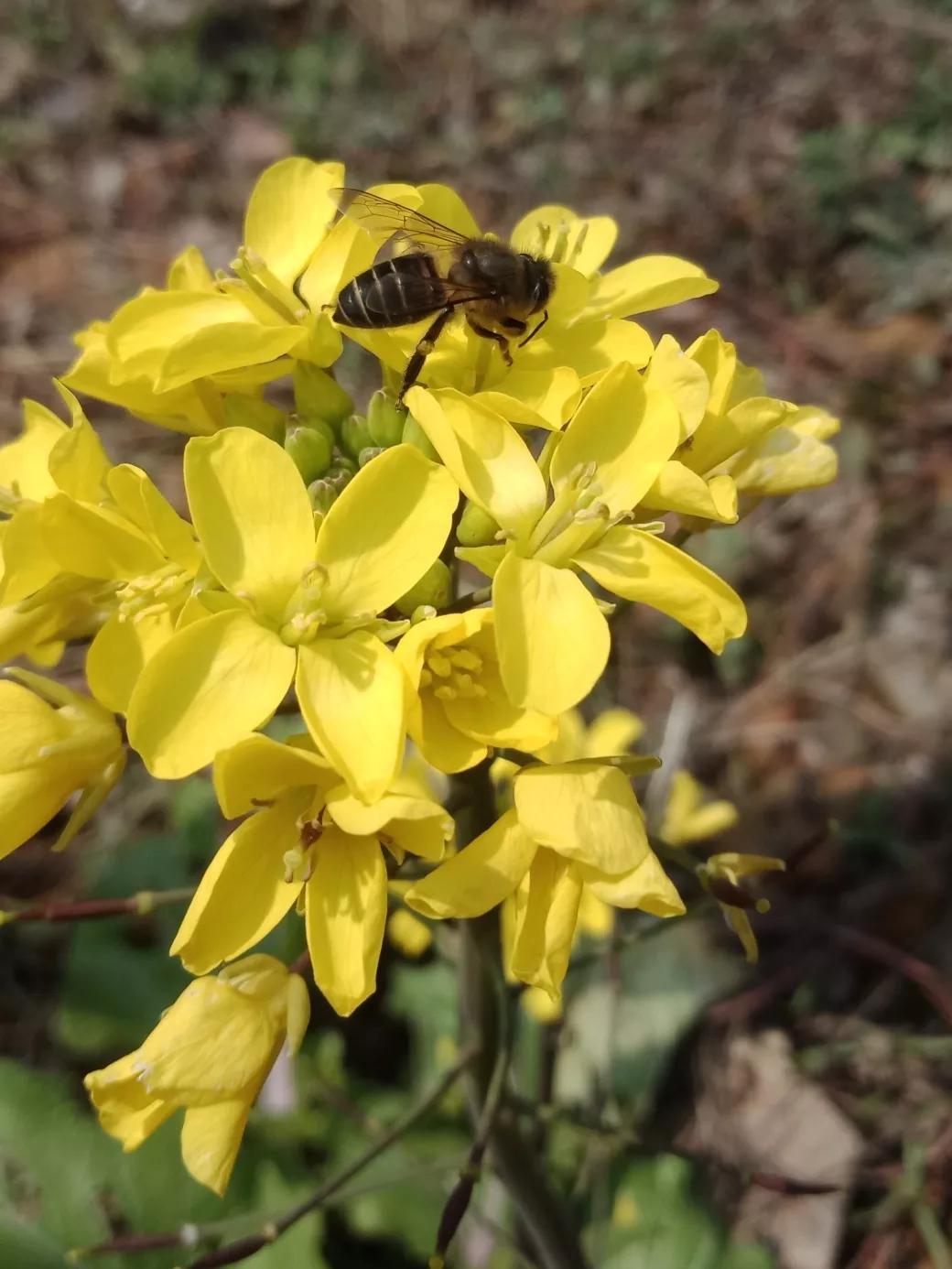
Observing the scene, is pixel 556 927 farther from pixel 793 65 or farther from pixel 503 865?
pixel 793 65

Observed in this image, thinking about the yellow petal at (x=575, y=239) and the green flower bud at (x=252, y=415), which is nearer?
the green flower bud at (x=252, y=415)

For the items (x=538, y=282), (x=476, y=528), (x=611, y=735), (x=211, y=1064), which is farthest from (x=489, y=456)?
(x=611, y=735)

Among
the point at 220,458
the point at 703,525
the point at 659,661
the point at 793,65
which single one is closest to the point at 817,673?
the point at 659,661

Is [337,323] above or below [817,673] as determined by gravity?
above

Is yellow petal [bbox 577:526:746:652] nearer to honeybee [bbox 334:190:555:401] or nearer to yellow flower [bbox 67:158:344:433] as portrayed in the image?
honeybee [bbox 334:190:555:401]

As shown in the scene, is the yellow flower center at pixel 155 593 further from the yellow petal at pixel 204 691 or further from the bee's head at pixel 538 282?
the bee's head at pixel 538 282

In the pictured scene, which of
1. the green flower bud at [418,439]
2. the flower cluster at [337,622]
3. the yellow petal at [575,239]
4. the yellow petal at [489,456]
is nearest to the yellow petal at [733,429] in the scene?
the flower cluster at [337,622]
